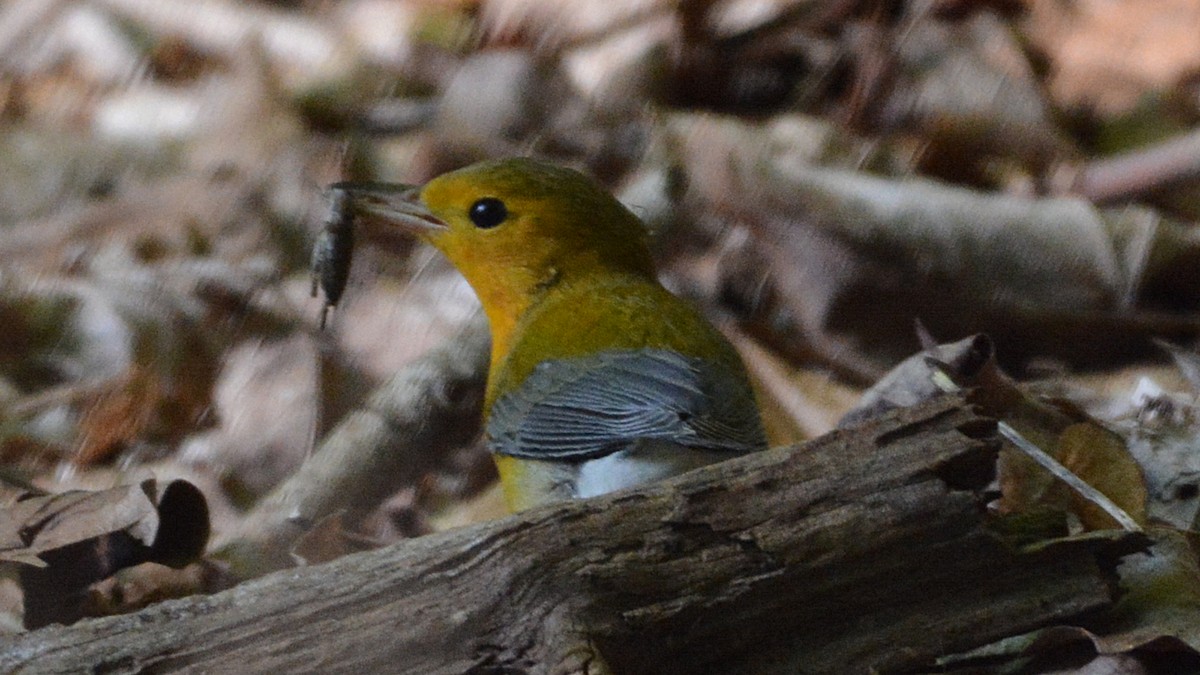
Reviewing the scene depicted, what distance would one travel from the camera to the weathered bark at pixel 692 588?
2.37 meters

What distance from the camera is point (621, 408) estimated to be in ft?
11.5

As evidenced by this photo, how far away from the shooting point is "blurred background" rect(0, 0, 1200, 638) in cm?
524

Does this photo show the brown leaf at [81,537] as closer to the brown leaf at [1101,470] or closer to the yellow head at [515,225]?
the yellow head at [515,225]

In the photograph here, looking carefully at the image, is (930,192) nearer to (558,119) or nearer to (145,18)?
(558,119)

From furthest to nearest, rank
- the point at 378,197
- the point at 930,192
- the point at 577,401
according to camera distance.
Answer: the point at 930,192 → the point at 378,197 → the point at 577,401

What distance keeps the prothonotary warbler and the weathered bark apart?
72cm

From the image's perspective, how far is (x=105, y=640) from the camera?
2.34 metres

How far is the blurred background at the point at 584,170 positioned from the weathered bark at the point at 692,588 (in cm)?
114

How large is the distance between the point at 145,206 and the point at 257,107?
1007 mm

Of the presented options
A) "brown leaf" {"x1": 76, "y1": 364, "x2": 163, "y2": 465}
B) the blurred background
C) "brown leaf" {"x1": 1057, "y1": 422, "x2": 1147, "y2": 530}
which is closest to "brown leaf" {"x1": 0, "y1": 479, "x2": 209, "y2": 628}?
the blurred background

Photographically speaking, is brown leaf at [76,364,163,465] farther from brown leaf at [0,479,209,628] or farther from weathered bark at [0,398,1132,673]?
weathered bark at [0,398,1132,673]

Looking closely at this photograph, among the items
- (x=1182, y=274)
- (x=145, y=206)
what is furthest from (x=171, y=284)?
(x=1182, y=274)

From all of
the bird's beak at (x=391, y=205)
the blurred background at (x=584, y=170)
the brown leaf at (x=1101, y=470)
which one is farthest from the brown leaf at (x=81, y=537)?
the brown leaf at (x=1101, y=470)

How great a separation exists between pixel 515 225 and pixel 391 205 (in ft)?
1.28
